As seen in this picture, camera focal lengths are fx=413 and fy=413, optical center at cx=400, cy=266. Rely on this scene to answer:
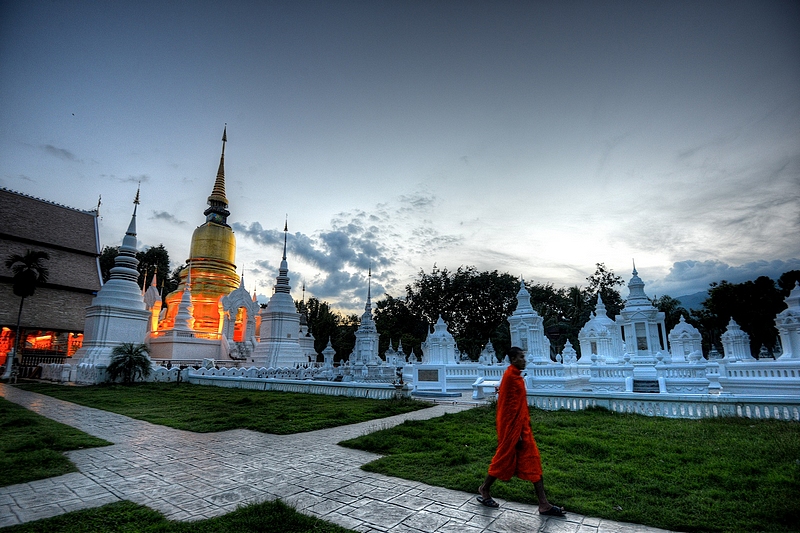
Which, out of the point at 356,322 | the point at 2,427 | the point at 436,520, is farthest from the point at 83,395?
the point at 356,322

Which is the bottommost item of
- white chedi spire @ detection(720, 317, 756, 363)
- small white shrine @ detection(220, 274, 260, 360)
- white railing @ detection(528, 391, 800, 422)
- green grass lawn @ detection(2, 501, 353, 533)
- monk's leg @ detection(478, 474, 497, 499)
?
green grass lawn @ detection(2, 501, 353, 533)

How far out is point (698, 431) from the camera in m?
7.88

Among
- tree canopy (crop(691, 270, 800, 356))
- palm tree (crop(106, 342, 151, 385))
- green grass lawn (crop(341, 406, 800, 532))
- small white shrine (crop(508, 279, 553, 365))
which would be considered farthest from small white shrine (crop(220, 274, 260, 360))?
tree canopy (crop(691, 270, 800, 356))

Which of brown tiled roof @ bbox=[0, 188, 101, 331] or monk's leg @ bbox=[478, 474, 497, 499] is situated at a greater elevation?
brown tiled roof @ bbox=[0, 188, 101, 331]

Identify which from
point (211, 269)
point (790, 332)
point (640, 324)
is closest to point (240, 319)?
point (211, 269)

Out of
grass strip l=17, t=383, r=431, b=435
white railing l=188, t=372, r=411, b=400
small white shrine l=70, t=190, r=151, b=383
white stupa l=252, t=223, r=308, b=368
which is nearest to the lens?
grass strip l=17, t=383, r=431, b=435

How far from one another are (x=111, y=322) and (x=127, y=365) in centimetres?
447

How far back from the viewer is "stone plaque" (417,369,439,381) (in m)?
17.8

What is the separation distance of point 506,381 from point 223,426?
23.0 ft

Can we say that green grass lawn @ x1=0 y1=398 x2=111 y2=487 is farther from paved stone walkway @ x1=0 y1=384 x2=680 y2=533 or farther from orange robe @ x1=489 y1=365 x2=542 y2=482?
orange robe @ x1=489 y1=365 x2=542 y2=482

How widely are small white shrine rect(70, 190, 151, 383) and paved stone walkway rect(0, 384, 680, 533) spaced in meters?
16.4

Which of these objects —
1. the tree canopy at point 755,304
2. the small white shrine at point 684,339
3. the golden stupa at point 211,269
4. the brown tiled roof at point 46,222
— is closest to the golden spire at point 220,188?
the golden stupa at point 211,269

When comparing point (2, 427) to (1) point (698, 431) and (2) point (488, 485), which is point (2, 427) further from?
(1) point (698, 431)

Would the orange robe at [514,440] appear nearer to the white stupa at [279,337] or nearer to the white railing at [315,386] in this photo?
the white railing at [315,386]
